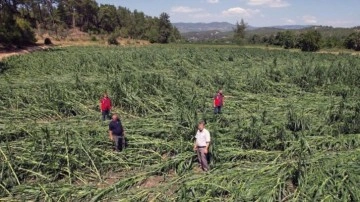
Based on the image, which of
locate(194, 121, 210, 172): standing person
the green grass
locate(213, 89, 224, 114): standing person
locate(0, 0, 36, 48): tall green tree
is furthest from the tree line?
locate(194, 121, 210, 172): standing person

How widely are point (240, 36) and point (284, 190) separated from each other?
79.5 meters

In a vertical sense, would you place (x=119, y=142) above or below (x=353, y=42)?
below

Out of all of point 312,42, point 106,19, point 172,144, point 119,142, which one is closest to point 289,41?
point 312,42

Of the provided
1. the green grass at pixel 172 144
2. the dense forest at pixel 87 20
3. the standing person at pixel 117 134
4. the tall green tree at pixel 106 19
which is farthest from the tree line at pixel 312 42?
the standing person at pixel 117 134

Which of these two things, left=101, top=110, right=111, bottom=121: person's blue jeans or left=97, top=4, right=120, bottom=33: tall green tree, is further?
left=97, top=4, right=120, bottom=33: tall green tree

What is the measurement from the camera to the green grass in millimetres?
7094

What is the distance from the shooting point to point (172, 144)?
952 centimetres

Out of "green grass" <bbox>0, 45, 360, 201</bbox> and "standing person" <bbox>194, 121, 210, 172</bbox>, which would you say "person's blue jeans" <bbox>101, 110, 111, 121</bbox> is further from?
"standing person" <bbox>194, 121, 210, 172</bbox>

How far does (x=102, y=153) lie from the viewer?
9039 mm

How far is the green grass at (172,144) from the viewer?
7094 millimetres

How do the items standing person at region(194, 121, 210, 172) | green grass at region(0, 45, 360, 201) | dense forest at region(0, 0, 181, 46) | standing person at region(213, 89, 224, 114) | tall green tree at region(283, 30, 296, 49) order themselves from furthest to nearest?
dense forest at region(0, 0, 181, 46), tall green tree at region(283, 30, 296, 49), standing person at region(213, 89, 224, 114), standing person at region(194, 121, 210, 172), green grass at region(0, 45, 360, 201)

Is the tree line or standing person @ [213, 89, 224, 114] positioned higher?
the tree line

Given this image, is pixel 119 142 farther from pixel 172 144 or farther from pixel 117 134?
pixel 172 144

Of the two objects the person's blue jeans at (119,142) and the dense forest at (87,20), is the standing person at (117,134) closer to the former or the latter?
the person's blue jeans at (119,142)
